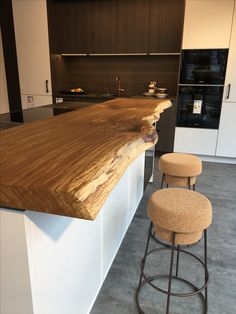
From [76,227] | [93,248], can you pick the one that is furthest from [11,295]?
→ [93,248]

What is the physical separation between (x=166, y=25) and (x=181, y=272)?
3791 millimetres

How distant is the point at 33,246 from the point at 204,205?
0.90 m

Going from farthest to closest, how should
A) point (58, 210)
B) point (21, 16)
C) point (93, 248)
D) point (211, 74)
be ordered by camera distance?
1. point (21, 16)
2. point (211, 74)
3. point (93, 248)
4. point (58, 210)

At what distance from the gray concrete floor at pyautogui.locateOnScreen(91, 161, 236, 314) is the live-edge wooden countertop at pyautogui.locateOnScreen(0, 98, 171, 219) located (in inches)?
40.5

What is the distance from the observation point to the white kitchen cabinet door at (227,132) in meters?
3.84

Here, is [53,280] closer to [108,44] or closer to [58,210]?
[58,210]

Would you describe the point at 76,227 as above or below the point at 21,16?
below

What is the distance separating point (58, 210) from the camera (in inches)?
23.8

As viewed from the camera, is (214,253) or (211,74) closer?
(214,253)

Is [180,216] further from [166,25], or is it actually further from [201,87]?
[166,25]

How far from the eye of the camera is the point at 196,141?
4105 millimetres

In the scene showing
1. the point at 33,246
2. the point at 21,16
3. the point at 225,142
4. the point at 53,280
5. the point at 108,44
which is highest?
the point at 21,16

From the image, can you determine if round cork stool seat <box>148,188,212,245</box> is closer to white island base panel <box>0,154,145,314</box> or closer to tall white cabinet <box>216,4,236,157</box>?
white island base panel <box>0,154,145,314</box>

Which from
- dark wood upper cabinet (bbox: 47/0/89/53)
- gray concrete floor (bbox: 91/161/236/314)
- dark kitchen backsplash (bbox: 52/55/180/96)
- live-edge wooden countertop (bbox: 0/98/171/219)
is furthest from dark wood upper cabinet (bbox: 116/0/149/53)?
live-edge wooden countertop (bbox: 0/98/171/219)
